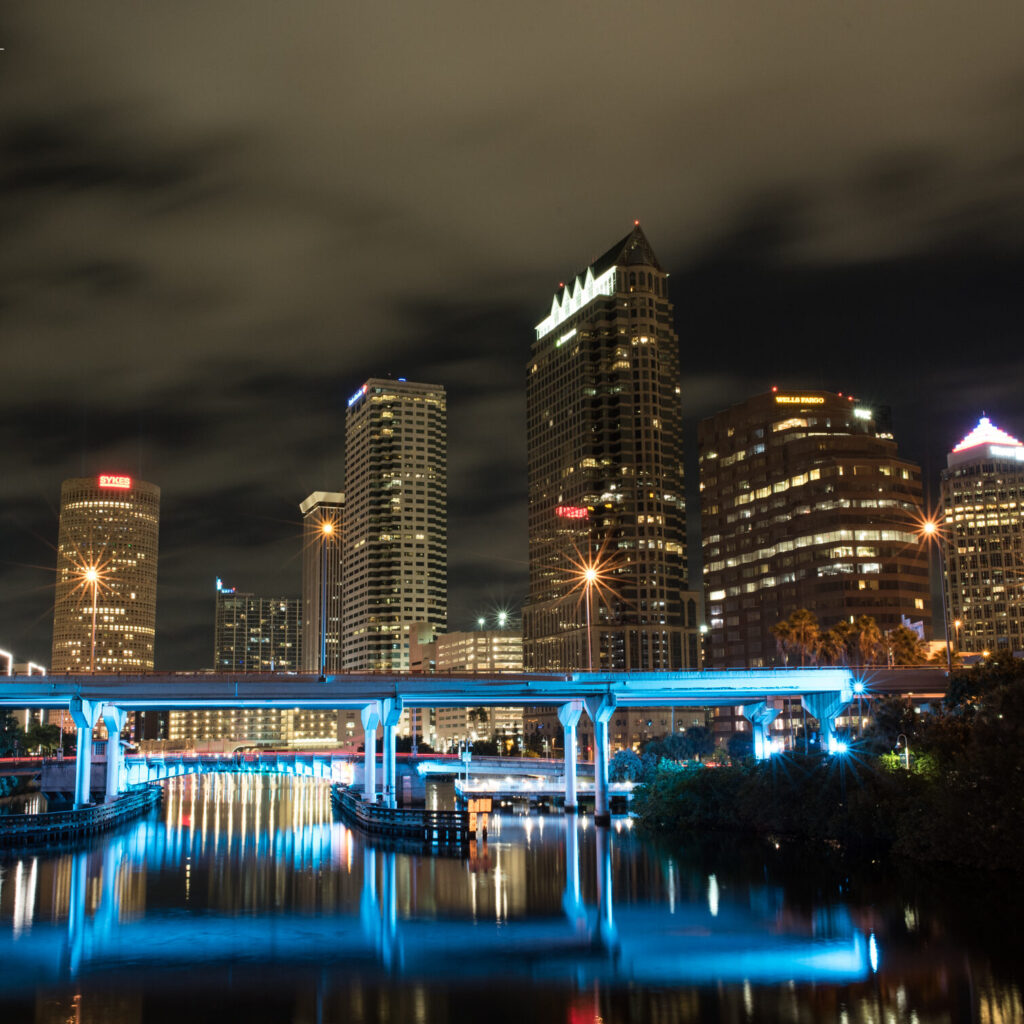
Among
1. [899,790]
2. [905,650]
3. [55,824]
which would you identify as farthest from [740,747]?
[55,824]

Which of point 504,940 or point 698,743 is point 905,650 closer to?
point 698,743

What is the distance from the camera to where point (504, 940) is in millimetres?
48562

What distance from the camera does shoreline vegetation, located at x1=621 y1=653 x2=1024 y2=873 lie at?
66.4m

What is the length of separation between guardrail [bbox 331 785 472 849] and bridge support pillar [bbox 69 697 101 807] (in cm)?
3165

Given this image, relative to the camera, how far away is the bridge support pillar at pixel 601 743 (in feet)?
370

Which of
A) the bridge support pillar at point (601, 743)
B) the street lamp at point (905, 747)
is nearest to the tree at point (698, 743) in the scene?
the bridge support pillar at point (601, 743)

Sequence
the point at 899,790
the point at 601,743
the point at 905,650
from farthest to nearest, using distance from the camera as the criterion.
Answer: the point at 905,650 → the point at 601,743 → the point at 899,790

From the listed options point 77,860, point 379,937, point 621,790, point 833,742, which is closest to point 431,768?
point 621,790

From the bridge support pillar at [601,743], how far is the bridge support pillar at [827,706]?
77.0 ft

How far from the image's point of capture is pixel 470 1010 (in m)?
36.3

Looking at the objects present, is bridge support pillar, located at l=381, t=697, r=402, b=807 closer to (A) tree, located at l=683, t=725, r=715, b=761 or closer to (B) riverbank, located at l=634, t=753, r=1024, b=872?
(B) riverbank, located at l=634, t=753, r=1024, b=872

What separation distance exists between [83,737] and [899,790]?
80402 mm

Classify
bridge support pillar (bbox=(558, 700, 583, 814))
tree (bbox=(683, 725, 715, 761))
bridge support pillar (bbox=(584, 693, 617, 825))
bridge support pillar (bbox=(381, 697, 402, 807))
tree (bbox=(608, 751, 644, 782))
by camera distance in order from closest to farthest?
bridge support pillar (bbox=(584, 693, 617, 825))
bridge support pillar (bbox=(381, 697, 402, 807))
bridge support pillar (bbox=(558, 700, 583, 814))
tree (bbox=(608, 751, 644, 782))
tree (bbox=(683, 725, 715, 761))

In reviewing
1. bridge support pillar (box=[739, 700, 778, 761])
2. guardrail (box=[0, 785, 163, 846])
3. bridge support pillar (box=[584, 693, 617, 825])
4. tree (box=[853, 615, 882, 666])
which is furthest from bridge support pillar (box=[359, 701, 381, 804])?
tree (box=[853, 615, 882, 666])
